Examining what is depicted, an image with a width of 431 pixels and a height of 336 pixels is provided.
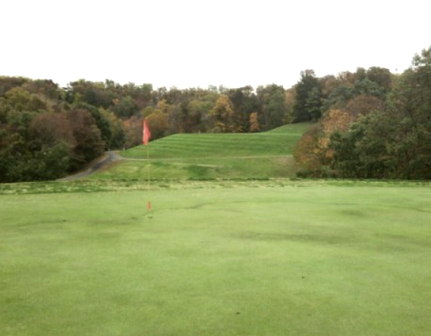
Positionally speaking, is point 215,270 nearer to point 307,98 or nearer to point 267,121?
point 307,98

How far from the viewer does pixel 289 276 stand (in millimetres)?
4992

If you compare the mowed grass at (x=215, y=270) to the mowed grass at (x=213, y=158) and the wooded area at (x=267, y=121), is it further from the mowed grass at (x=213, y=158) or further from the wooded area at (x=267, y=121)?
the mowed grass at (x=213, y=158)

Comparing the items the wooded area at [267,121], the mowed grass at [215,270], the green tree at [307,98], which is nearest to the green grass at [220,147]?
the wooded area at [267,121]

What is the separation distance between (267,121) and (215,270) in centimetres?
8682

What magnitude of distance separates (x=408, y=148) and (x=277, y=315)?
2352 centimetres

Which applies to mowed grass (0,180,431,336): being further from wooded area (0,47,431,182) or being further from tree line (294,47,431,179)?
wooded area (0,47,431,182)

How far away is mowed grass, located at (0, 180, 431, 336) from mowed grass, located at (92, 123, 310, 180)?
28.6 metres

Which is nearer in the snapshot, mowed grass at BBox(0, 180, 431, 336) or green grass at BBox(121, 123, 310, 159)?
mowed grass at BBox(0, 180, 431, 336)

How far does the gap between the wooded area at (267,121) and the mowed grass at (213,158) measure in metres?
4.62

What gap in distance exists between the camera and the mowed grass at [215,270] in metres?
3.78

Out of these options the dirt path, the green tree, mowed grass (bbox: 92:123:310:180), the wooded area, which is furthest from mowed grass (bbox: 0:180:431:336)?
the green tree

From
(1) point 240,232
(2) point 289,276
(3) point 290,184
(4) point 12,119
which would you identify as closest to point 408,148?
(3) point 290,184

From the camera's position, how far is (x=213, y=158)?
182 feet

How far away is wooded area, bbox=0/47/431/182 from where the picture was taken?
2583 cm
